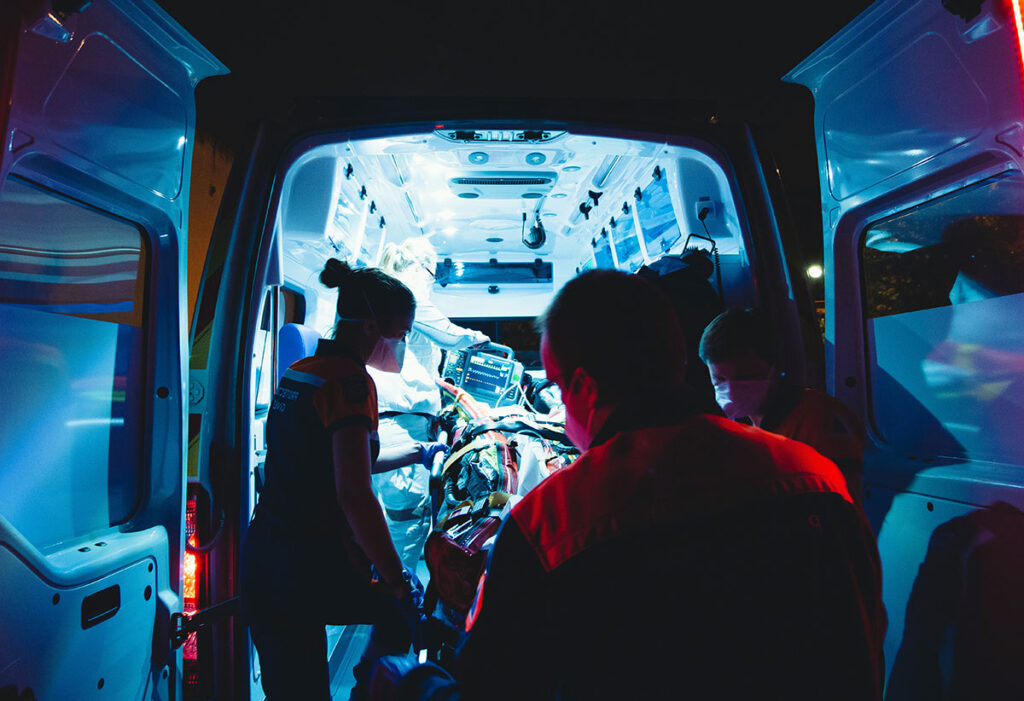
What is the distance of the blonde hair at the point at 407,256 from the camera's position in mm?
4027

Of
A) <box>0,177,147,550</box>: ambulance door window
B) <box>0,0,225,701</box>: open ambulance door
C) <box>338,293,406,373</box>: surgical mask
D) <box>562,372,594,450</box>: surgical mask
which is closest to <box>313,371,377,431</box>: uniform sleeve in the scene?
<box>338,293,406,373</box>: surgical mask

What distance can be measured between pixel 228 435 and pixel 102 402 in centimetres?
44

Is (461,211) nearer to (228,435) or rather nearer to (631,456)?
(228,435)

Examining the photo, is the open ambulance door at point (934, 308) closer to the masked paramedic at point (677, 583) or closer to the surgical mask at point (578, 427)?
the masked paramedic at point (677, 583)

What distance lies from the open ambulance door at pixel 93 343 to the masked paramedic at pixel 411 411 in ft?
7.03

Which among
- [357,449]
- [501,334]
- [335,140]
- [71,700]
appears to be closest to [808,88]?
[335,140]

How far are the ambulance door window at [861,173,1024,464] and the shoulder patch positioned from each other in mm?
1987

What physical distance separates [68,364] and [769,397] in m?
2.37

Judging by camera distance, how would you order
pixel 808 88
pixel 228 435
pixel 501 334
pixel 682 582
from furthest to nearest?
pixel 501 334, pixel 808 88, pixel 228 435, pixel 682 582

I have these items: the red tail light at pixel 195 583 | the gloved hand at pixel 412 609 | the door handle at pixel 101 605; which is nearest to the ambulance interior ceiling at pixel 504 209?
the red tail light at pixel 195 583

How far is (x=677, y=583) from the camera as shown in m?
0.82

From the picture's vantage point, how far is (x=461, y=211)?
4.39 meters

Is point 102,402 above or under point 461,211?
under

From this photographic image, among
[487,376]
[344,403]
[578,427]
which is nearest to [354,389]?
[344,403]
